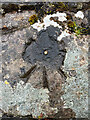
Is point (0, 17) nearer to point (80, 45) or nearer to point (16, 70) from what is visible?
point (16, 70)

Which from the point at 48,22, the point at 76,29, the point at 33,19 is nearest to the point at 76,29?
the point at 76,29

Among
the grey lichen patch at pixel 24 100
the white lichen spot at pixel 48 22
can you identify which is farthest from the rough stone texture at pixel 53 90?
the white lichen spot at pixel 48 22

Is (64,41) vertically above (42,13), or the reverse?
(42,13)

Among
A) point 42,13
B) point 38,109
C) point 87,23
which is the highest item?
point 42,13

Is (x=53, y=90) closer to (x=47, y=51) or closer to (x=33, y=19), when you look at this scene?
(x=47, y=51)

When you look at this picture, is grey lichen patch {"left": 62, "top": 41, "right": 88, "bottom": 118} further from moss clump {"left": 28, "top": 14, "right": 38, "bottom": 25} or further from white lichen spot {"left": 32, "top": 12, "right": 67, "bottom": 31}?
moss clump {"left": 28, "top": 14, "right": 38, "bottom": 25}

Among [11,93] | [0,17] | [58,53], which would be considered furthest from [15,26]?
[11,93]
